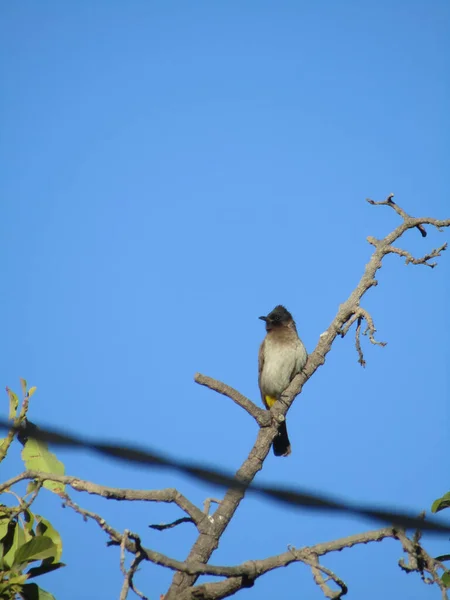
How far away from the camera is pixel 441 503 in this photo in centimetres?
413

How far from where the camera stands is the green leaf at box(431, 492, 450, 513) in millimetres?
4105

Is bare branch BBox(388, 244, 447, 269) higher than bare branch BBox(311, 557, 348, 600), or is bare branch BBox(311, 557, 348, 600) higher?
bare branch BBox(388, 244, 447, 269)

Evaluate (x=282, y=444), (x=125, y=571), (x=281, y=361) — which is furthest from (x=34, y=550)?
(x=282, y=444)

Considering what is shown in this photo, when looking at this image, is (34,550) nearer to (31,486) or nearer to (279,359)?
(31,486)

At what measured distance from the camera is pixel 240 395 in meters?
5.61

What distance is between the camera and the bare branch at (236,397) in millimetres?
5450

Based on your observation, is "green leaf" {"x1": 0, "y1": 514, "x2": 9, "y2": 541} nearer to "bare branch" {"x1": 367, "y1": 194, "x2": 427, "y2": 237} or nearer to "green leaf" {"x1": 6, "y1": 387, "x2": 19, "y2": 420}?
"green leaf" {"x1": 6, "y1": 387, "x2": 19, "y2": 420}

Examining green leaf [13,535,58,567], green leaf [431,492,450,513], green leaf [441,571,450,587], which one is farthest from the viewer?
green leaf [431,492,450,513]

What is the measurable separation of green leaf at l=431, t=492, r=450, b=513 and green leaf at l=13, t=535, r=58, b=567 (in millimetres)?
2003

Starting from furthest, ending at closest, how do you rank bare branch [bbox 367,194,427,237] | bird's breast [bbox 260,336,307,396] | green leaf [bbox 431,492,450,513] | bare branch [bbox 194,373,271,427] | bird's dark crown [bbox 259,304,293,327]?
bird's dark crown [bbox 259,304,293,327]
bird's breast [bbox 260,336,307,396]
bare branch [bbox 367,194,427,237]
bare branch [bbox 194,373,271,427]
green leaf [bbox 431,492,450,513]

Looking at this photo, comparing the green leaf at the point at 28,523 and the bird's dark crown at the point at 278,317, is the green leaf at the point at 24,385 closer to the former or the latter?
the green leaf at the point at 28,523

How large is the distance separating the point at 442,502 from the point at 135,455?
2712 millimetres

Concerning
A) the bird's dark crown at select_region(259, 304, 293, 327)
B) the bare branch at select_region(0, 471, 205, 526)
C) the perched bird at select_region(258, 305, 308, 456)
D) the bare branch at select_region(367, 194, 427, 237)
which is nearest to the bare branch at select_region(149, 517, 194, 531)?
the bare branch at select_region(0, 471, 205, 526)

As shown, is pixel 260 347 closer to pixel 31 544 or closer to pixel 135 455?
pixel 31 544
